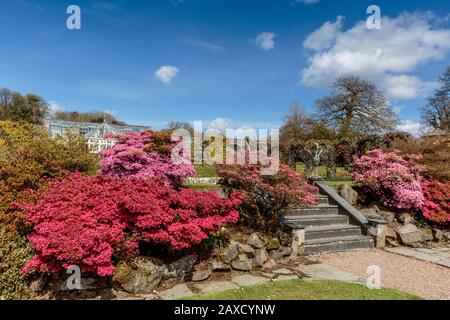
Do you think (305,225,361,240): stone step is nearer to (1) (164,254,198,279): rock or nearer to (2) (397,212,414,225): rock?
(2) (397,212,414,225): rock

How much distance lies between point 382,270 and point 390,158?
4718mm

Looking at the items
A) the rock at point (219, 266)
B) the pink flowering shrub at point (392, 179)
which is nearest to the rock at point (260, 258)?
the rock at point (219, 266)

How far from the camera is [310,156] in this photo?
403 inches

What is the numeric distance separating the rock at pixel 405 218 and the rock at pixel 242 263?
5092 millimetres

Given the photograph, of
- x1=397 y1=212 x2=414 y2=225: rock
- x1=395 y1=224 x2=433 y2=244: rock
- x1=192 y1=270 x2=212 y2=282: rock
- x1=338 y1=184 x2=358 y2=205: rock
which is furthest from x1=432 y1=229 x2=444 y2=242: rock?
x1=192 y1=270 x2=212 y2=282: rock

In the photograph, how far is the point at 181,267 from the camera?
4492 millimetres

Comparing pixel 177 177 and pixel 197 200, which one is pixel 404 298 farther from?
pixel 177 177

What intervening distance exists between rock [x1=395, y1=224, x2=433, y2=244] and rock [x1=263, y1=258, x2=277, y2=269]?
388 centimetres

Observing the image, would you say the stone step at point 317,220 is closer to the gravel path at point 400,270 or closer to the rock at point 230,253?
the gravel path at point 400,270

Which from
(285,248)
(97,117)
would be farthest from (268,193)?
(97,117)

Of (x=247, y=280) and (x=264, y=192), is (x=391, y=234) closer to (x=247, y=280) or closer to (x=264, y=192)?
(x=264, y=192)

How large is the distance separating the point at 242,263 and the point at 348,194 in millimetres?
4748

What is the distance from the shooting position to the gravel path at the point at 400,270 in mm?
4482

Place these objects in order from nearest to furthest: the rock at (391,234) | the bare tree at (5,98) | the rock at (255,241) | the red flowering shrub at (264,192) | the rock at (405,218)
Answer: the rock at (255,241)
the red flowering shrub at (264,192)
the rock at (391,234)
the rock at (405,218)
the bare tree at (5,98)
